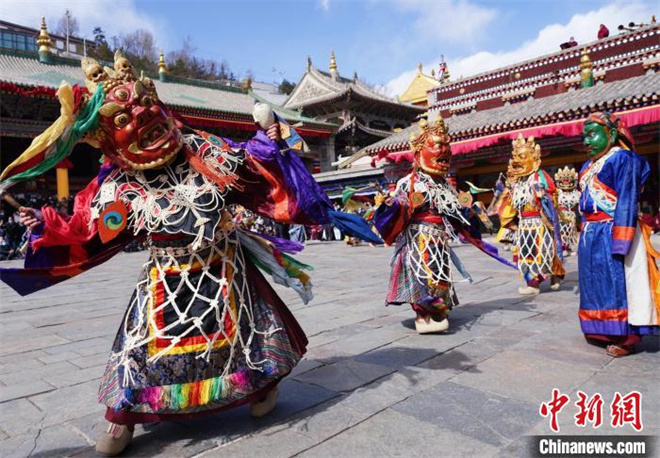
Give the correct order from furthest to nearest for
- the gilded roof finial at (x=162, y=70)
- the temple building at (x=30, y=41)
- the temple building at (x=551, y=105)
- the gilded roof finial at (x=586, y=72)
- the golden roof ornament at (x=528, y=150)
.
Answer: the temple building at (x=30, y=41) → the gilded roof finial at (x=162, y=70) → the gilded roof finial at (x=586, y=72) → the temple building at (x=551, y=105) → the golden roof ornament at (x=528, y=150)

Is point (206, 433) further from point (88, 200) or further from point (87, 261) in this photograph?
point (88, 200)

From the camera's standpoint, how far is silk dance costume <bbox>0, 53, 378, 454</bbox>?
2.28 metres

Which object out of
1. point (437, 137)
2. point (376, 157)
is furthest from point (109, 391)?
point (376, 157)

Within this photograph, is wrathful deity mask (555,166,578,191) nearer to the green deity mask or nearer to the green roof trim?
the green deity mask

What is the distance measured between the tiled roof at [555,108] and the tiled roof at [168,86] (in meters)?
8.90

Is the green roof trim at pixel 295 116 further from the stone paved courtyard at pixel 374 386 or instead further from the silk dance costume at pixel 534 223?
the stone paved courtyard at pixel 374 386

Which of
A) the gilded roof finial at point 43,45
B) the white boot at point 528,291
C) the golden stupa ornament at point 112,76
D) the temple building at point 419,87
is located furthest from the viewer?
the temple building at point 419,87

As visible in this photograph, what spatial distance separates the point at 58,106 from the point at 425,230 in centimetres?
1735

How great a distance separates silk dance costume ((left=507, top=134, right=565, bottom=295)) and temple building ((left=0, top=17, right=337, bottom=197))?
7.25m

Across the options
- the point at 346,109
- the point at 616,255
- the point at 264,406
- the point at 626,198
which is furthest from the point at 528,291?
the point at 346,109

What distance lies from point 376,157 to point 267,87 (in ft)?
141

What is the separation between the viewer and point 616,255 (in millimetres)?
3482

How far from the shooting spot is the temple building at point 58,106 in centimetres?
1631

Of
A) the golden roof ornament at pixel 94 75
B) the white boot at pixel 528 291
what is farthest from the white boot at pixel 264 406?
the white boot at pixel 528 291
